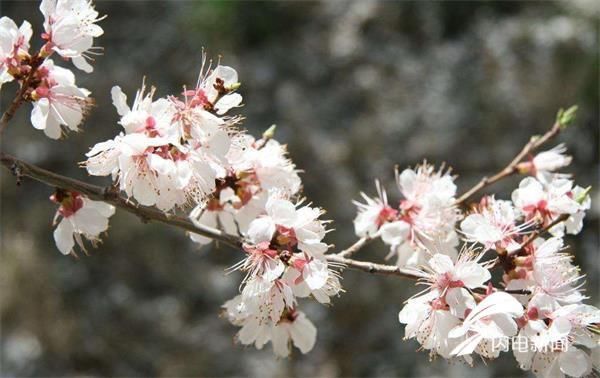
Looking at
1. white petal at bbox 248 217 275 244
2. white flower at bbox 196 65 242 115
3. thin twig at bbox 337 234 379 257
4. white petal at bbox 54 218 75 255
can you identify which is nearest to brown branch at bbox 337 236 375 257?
thin twig at bbox 337 234 379 257

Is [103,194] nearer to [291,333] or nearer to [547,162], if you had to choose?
[291,333]

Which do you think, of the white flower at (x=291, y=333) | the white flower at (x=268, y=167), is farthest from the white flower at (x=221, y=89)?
the white flower at (x=291, y=333)

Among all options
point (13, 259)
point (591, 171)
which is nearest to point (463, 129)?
point (591, 171)

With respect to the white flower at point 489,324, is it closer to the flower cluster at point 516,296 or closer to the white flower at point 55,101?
the flower cluster at point 516,296

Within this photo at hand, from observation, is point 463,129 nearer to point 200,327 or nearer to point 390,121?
point 390,121

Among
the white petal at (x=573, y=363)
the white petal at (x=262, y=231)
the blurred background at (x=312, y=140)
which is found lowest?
the white petal at (x=573, y=363)

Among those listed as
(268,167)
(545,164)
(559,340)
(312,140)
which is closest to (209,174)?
(268,167)

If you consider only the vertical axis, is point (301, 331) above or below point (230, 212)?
below
